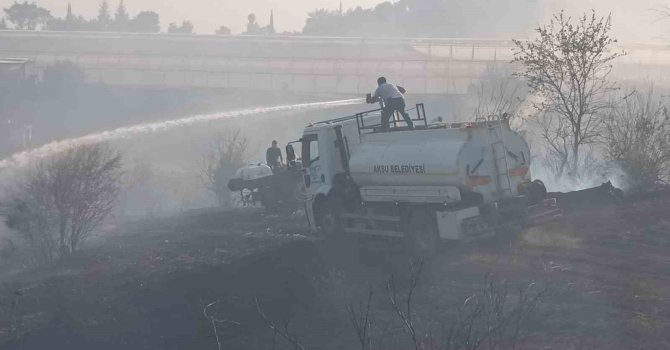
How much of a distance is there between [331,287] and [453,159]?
3.47 m

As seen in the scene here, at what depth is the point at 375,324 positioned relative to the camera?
12.5 m

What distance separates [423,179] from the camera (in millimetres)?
17234

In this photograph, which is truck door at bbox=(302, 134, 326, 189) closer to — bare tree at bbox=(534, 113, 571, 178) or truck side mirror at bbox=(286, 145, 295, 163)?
truck side mirror at bbox=(286, 145, 295, 163)

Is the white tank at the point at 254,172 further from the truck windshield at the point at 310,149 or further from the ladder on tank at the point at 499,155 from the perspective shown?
the ladder on tank at the point at 499,155

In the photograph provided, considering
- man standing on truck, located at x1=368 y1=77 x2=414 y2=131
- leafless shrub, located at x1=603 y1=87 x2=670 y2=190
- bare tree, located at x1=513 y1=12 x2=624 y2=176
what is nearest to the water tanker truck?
man standing on truck, located at x1=368 y1=77 x2=414 y2=131

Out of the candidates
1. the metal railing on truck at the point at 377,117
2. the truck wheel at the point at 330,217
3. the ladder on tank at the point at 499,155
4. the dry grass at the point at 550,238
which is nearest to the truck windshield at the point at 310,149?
the metal railing on truck at the point at 377,117

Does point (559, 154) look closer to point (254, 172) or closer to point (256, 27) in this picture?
point (254, 172)

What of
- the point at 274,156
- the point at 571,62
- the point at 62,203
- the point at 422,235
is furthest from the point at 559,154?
the point at 62,203

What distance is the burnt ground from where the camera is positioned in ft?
39.1

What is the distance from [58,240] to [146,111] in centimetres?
4233

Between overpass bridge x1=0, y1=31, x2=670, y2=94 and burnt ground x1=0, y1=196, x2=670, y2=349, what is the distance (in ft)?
87.6

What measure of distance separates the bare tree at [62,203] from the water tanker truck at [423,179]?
1060 cm

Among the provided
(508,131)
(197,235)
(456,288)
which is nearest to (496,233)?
(508,131)

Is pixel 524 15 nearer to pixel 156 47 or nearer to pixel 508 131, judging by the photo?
pixel 156 47
